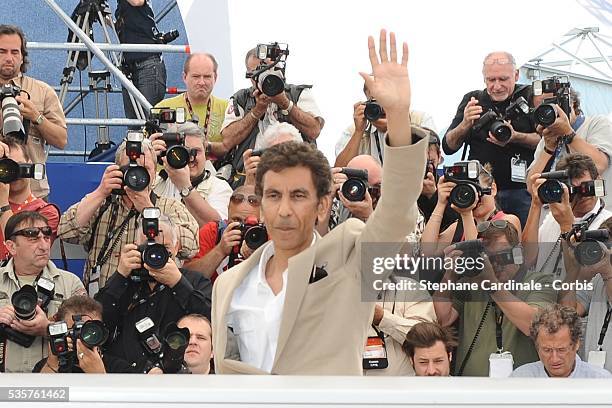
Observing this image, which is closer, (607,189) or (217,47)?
(607,189)

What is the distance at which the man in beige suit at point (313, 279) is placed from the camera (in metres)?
2.34

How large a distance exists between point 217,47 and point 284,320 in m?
4.14

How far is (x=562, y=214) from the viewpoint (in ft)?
13.7

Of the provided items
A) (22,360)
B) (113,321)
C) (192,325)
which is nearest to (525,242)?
(192,325)

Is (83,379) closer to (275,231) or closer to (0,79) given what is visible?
(275,231)

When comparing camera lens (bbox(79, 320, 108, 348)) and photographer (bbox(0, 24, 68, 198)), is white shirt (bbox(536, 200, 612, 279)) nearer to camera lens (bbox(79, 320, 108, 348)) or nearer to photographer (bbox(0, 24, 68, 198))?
camera lens (bbox(79, 320, 108, 348))

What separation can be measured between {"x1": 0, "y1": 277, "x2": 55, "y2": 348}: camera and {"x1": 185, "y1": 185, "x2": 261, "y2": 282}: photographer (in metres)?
0.59

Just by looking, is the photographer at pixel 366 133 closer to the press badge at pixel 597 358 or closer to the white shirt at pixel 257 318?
the press badge at pixel 597 358

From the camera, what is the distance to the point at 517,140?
16.6ft

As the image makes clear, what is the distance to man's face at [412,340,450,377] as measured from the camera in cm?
398

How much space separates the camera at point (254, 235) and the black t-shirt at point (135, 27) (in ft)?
7.23

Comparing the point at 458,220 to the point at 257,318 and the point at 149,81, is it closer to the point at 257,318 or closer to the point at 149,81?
the point at 257,318

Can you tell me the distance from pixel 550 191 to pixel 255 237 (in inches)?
43.4

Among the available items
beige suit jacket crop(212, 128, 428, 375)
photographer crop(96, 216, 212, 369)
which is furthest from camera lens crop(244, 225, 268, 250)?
beige suit jacket crop(212, 128, 428, 375)
